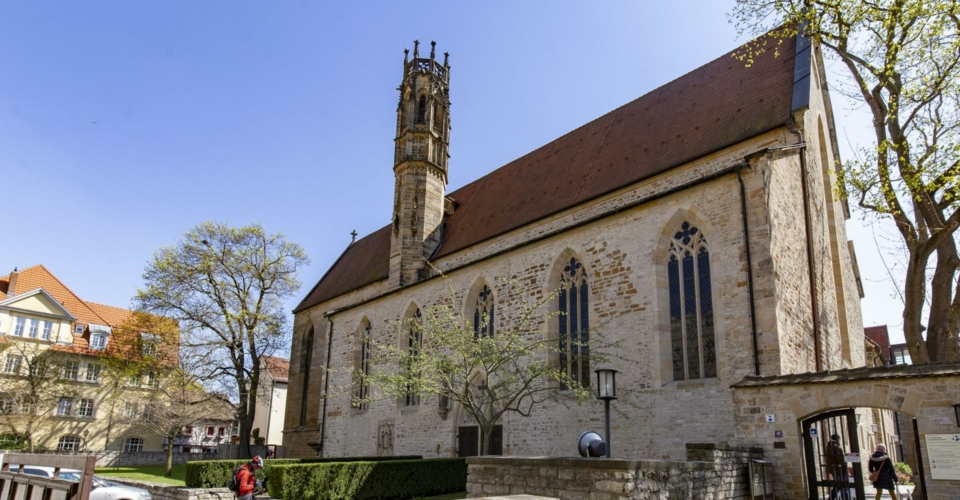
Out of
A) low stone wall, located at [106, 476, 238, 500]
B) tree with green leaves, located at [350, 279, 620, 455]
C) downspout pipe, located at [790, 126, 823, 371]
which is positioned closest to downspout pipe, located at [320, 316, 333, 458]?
tree with green leaves, located at [350, 279, 620, 455]

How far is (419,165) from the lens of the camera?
928 inches

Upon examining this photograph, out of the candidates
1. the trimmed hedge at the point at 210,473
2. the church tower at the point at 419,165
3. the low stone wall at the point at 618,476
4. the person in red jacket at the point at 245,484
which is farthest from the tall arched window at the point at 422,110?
the low stone wall at the point at 618,476

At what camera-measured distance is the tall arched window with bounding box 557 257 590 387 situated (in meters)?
15.3

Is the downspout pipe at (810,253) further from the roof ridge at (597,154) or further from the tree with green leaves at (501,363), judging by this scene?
the roof ridge at (597,154)

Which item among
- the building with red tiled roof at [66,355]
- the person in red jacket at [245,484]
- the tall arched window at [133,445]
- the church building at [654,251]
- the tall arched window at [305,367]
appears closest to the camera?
the person in red jacket at [245,484]

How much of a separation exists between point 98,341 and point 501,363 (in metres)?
31.0

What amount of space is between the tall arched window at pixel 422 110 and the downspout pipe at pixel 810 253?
13.8m

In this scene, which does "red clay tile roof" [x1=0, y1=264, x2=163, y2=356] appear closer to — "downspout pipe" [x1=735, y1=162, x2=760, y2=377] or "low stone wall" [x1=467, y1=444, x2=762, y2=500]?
"low stone wall" [x1=467, y1=444, x2=762, y2=500]

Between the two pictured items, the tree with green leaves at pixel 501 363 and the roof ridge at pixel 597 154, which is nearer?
the tree with green leaves at pixel 501 363

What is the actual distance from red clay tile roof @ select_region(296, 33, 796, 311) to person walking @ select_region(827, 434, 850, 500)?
6.93 m

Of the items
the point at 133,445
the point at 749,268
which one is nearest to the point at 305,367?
the point at 133,445

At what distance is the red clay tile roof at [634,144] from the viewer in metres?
15.3

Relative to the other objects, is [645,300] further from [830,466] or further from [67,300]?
[67,300]

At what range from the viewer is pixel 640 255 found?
47.5ft
